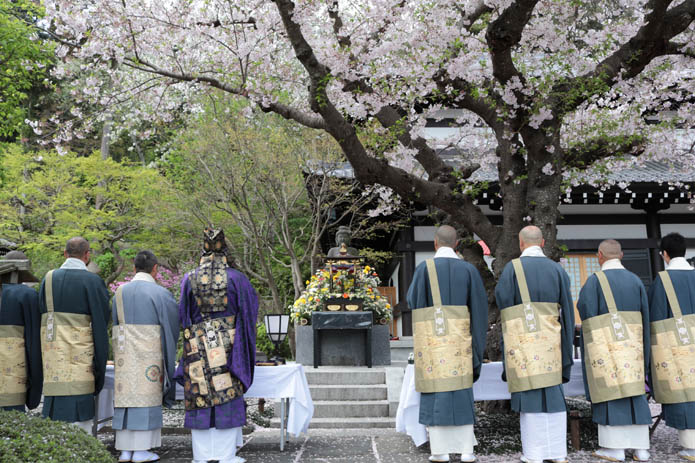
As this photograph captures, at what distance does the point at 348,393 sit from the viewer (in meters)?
6.59

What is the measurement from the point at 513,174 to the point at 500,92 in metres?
0.90

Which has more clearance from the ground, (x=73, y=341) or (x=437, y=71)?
(x=437, y=71)

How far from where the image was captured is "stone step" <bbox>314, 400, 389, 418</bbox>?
6289mm

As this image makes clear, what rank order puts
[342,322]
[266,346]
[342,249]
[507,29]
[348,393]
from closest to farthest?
[507,29] → [348,393] → [342,322] → [342,249] → [266,346]

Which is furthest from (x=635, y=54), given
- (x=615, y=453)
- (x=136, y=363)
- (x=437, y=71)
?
(x=136, y=363)

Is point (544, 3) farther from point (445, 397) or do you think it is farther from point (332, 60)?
point (445, 397)

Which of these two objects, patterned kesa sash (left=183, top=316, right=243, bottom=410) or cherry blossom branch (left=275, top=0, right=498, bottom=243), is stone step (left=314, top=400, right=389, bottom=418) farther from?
cherry blossom branch (left=275, top=0, right=498, bottom=243)

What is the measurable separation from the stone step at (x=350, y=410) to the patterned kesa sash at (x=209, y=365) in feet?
7.22

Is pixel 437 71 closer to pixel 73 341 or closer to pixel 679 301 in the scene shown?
pixel 679 301

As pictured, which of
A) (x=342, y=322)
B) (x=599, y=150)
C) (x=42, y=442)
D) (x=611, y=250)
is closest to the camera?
(x=42, y=442)

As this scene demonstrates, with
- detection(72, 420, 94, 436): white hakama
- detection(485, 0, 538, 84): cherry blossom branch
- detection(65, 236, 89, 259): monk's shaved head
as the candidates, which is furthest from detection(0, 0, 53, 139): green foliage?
detection(485, 0, 538, 84): cherry blossom branch

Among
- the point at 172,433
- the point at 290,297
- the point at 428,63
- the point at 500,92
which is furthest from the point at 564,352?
the point at 290,297

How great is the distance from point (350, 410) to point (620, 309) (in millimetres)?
3295

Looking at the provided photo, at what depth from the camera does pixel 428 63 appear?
6.13 meters
